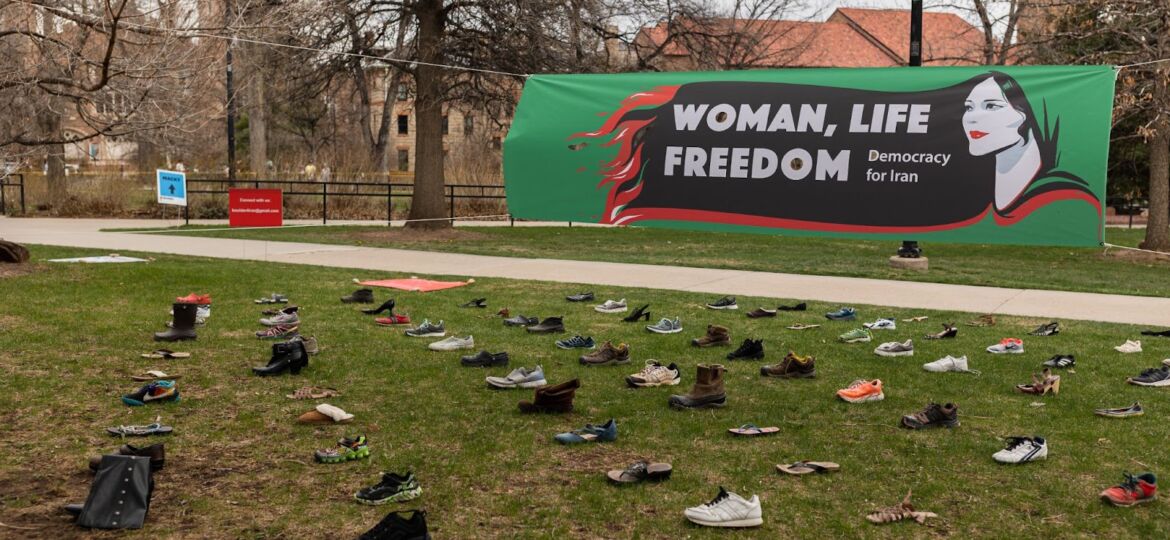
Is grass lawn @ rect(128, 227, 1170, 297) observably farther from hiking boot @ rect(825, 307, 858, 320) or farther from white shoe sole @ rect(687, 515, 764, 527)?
white shoe sole @ rect(687, 515, 764, 527)

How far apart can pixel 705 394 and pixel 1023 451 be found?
1900mm

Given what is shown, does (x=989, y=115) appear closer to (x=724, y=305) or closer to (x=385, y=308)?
(x=724, y=305)

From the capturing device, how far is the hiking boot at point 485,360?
8.02 metres

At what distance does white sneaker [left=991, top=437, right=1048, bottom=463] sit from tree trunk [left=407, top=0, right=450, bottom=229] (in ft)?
52.4

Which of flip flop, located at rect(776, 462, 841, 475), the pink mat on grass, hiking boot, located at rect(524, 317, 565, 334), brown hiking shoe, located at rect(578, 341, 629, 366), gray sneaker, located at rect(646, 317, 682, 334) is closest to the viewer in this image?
flip flop, located at rect(776, 462, 841, 475)

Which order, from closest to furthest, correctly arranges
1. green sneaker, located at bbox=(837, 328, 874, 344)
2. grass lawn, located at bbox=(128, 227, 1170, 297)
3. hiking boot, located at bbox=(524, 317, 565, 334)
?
green sneaker, located at bbox=(837, 328, 874, 344) → hiking boot, located at bbox=(524, 317, 565, 334) → grass lawn, located at bbox=(128, 227, 1170, 297)

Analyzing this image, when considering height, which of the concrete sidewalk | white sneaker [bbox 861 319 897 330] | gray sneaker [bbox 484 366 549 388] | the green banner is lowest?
gray sneaker [bbox 484 366 549 388]

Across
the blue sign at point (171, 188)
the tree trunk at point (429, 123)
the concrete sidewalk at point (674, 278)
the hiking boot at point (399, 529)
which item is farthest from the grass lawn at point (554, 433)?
the blue sign at point (171, 188)

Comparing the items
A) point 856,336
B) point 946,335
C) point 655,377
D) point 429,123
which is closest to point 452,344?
point 655,377

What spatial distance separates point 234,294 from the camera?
11797 mm

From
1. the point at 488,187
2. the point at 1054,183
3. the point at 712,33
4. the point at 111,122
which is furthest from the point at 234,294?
the point at 488,187

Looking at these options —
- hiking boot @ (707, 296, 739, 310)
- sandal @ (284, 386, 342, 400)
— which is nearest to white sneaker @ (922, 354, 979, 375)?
hiking boot @ (707, 296, 739, 310)

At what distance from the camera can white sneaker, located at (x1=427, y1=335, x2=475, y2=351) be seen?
8.66 metres

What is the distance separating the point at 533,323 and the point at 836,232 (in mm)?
4026
